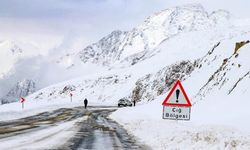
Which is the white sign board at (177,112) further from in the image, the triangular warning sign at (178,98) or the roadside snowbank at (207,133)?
the roadside snowbank at (207,133)

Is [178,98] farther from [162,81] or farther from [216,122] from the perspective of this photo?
[162,81]

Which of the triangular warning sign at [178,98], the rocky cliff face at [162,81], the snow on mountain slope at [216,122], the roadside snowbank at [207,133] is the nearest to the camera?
the roadside snowbank at [207,133]

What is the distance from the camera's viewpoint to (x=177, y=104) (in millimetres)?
16234

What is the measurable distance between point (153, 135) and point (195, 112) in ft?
25.3

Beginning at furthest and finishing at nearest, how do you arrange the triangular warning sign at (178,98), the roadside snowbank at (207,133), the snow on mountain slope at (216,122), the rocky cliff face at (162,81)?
the rocky cliff face at (162,81), the triangular warning sign at (178,98), the snow on mountain slope at (216,122), the roadside snowbank at (207,133)

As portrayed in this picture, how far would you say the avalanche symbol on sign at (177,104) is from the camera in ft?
53.1

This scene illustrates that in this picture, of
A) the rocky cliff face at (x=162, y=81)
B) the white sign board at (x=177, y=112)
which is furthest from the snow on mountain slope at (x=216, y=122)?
the rocky cliff face at (x=162, y=81)

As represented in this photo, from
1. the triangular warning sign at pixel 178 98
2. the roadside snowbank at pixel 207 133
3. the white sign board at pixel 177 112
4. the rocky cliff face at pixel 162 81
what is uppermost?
the rocky cliff face at pixel 162 81

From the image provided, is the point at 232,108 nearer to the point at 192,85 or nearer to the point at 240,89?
the point at 240,89

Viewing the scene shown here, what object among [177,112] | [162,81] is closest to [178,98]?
[177,112]

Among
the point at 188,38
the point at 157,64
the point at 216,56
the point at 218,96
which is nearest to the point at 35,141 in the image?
the point at 218,96

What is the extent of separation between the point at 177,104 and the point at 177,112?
0.29 metres

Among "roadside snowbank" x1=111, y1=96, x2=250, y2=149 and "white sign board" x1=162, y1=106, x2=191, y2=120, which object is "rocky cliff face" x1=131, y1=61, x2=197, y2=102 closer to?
"roadside snowbank" x1=111, y1=96, x2=250, y2=149

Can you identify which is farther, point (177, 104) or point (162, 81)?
point (162, 81)
